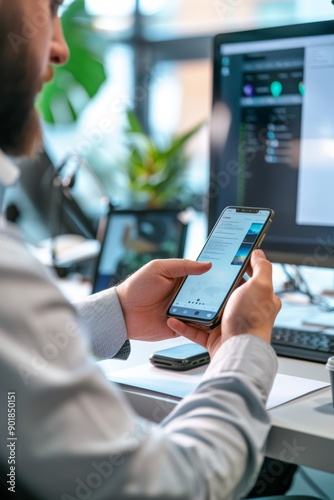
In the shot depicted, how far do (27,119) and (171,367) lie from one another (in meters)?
0.41

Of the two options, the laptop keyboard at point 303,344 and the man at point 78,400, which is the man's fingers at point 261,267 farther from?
the laptop keyboard at point 303,344

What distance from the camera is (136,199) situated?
3586mm

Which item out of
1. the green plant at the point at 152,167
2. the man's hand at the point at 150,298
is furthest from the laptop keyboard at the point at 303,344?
the green plant at the point at 152,167

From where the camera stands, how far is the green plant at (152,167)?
261cm

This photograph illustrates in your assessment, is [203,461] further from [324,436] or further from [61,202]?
[61,202]

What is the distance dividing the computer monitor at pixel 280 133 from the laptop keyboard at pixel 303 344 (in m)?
0.13

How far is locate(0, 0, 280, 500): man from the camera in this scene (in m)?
0.48

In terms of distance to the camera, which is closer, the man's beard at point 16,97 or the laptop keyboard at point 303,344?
the man's beard at point 16,97

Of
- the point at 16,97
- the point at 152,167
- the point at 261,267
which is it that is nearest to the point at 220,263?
the point at 261,267

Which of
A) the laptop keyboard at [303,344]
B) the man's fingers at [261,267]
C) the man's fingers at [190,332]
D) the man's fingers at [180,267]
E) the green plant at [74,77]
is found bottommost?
the laptop keyboard at [303,344]

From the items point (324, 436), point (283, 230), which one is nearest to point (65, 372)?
point (324, 436)

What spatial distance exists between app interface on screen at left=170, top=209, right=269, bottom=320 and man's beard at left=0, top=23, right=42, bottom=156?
0.31 meters

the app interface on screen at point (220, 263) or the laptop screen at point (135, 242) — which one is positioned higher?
the app interface on screen at point (220, 263)

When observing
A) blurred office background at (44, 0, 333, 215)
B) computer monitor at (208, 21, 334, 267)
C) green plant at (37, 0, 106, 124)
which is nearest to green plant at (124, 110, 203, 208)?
green plant at (37, 0, 106, 124)
